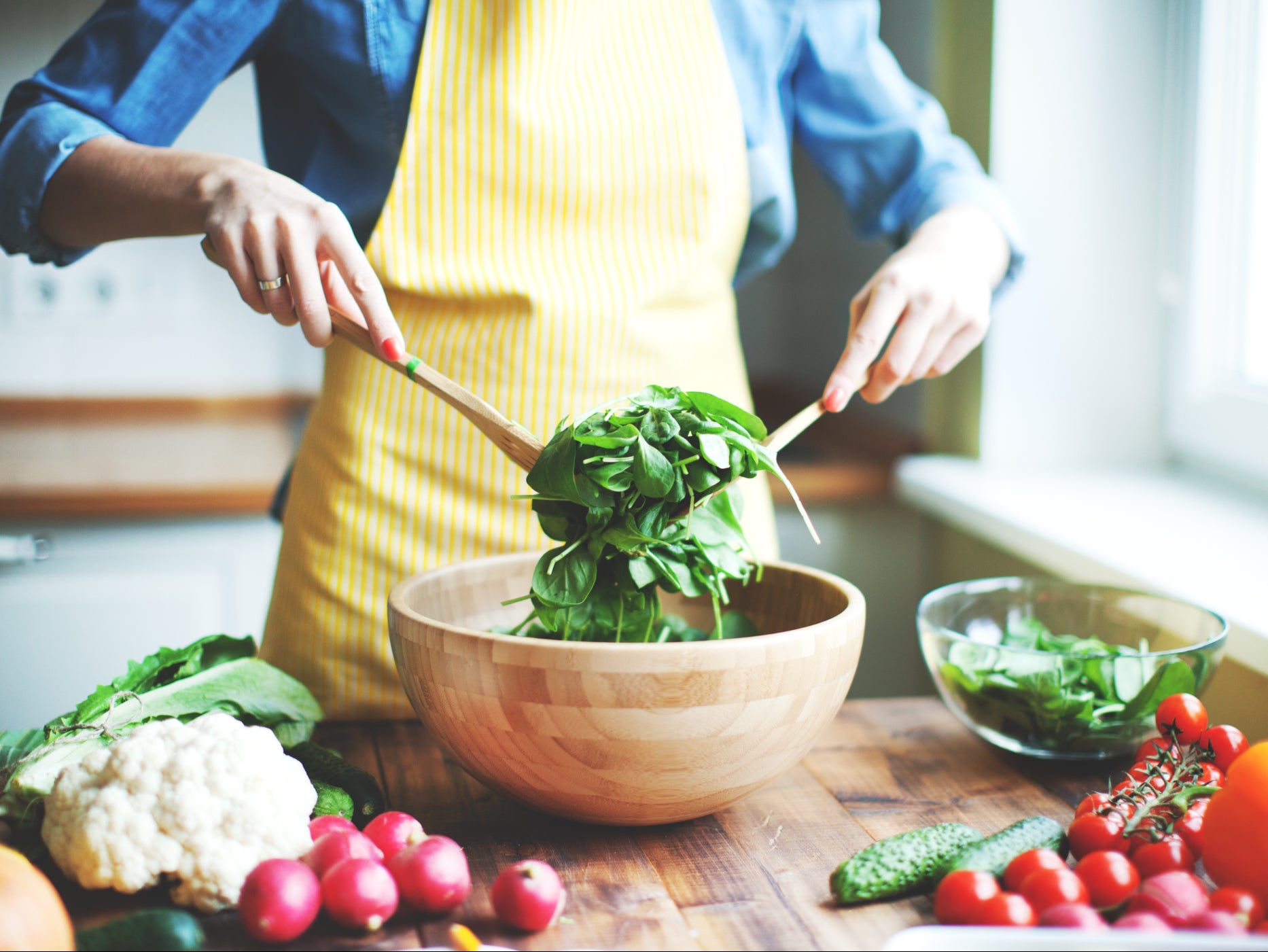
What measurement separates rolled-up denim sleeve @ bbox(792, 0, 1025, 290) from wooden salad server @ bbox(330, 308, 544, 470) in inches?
21.7

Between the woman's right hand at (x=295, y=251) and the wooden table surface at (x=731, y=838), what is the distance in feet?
1.11

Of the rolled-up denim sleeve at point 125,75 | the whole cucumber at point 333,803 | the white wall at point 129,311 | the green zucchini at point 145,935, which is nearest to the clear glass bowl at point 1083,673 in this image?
the whole cucumber at point 333,803

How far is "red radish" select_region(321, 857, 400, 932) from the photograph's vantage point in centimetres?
62

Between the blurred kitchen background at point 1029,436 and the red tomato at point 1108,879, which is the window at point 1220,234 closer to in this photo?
the blurred kitchen background at point 1029,436

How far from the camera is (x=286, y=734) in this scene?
2.82ft

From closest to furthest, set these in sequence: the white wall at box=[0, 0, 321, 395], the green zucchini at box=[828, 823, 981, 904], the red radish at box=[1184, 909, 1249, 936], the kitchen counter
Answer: the red radish at box=[1184, 909, 1249, 936] → the green zucchini at box=[828, 823, 981, 904] → the kitchen counter → the white wall at box=[0, 0, 321, 395]

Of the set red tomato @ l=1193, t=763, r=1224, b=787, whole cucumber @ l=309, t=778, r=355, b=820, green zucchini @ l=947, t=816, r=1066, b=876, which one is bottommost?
green zucchini @ l=947, t=816, r=1066, b=876

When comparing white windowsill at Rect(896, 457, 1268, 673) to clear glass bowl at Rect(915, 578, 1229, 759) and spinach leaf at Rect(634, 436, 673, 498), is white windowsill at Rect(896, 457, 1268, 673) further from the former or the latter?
spinach leaf at Rect(634, 436, 673, 498)

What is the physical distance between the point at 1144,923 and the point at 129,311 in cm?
231

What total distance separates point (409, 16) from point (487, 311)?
0.27m

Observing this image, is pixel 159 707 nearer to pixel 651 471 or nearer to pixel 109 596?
pixel 651 471

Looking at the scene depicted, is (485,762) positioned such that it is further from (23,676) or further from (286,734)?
(23,676)

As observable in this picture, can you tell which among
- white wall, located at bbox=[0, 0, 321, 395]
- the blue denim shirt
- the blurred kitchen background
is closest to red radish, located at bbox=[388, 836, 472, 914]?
A: the blue denim shirt

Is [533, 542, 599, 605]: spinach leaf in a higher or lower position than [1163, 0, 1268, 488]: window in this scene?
lower
